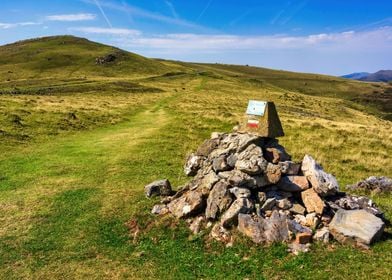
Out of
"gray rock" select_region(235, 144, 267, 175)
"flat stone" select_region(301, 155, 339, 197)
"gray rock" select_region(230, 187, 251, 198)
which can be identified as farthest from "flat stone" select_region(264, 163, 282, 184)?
"flat stone" select_region(301, 155, 339, 197)

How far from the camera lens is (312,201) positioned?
16.5 metres

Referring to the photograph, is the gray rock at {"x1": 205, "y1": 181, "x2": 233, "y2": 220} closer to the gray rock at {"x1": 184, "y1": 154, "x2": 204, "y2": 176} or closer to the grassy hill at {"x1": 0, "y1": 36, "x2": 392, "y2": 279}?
the grassy hill at {"x1": 0, "y1": 36, "x2": 392, "y2": 279}

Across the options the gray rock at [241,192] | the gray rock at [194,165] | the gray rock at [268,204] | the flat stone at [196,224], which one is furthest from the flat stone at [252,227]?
the gray rock at [194,165]

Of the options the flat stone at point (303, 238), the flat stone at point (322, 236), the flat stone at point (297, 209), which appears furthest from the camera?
the flat stone at point (297, 209)

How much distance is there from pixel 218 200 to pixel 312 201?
382 cm

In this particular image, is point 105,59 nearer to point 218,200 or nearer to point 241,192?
point 218,200

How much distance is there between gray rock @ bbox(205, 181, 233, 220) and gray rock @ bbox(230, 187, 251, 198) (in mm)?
245

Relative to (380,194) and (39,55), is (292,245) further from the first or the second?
(39,55)

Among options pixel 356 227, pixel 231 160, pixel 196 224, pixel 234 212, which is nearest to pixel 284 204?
pixel 234 212

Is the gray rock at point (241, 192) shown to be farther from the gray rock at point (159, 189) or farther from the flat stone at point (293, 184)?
the gray rock at point (159, 189)

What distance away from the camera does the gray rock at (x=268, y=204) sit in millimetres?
16547

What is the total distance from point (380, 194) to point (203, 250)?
35.1 feet

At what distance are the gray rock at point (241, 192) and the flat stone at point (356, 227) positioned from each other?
11.2 feet

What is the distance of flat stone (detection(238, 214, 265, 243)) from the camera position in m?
15.3
